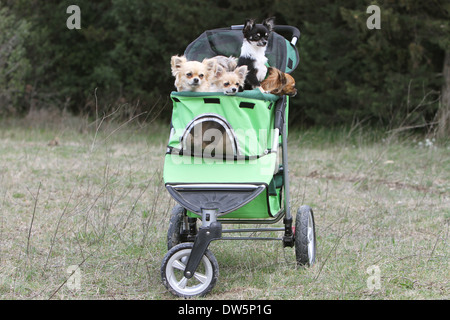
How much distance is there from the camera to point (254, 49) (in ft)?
13.6

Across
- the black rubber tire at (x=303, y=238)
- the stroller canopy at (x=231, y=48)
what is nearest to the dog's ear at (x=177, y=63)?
the stroller canopy at (x=231, y=48)

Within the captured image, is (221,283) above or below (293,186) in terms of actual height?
above

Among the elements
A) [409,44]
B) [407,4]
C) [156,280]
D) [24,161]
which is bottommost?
[24,161]

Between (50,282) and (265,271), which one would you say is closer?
(50,282)

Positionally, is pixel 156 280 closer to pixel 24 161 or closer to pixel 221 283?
pixel 221 283

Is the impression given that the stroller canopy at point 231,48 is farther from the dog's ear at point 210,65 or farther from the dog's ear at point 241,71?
the dog's ear at point 241,71

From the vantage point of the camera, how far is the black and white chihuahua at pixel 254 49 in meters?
4.06

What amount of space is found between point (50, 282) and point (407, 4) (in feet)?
26.3

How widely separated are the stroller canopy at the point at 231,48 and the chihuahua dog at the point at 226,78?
0.59 metres

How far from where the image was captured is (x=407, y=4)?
9961 mm

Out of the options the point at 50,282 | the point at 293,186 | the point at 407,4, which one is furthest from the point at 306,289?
the point at 407,4

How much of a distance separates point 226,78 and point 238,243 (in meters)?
1.62

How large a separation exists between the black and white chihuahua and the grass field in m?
1.17

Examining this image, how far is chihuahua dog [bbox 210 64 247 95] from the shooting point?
377 centimetres
